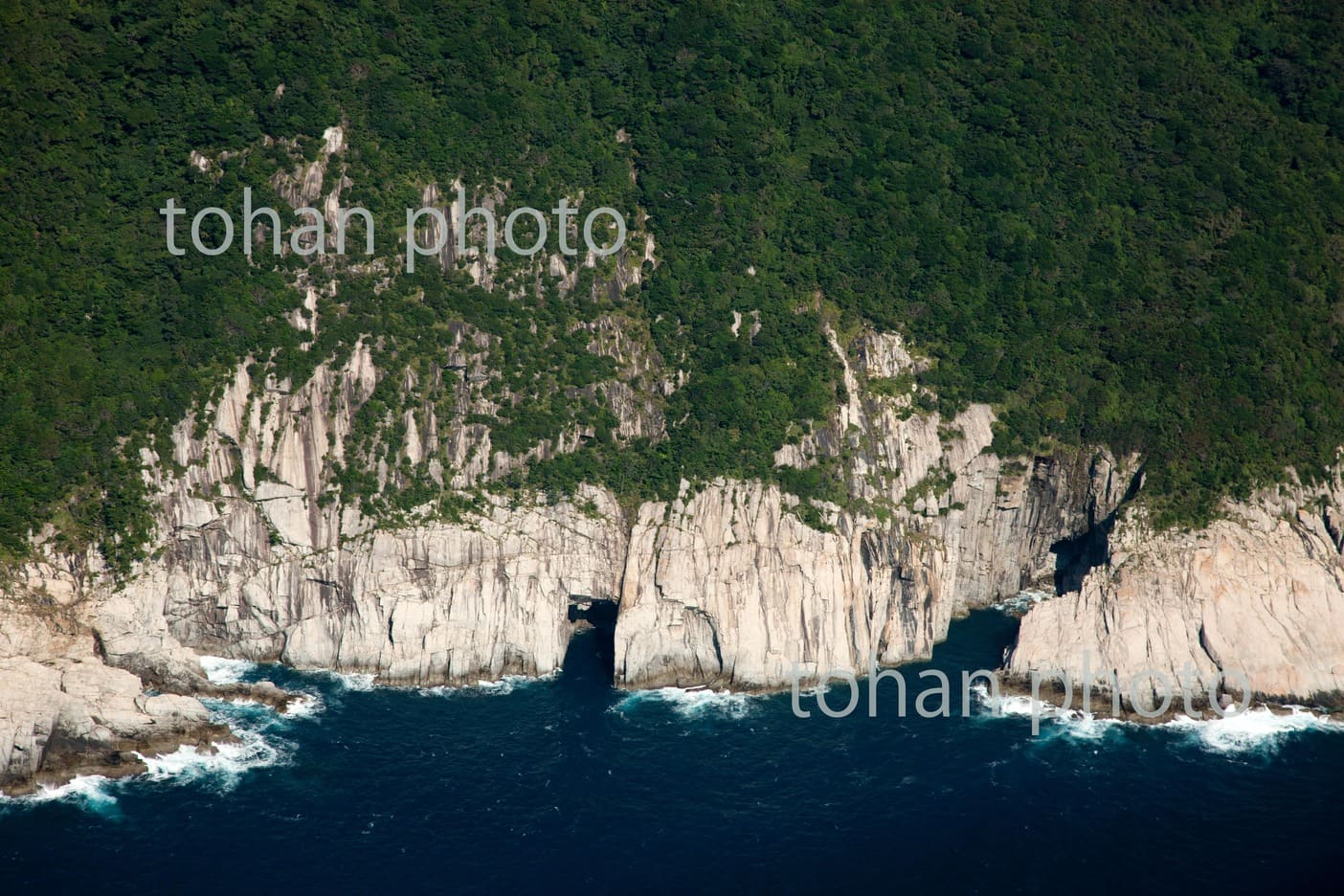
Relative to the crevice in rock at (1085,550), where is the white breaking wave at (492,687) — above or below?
below

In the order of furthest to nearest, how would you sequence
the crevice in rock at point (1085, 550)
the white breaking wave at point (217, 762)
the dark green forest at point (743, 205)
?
the crevice in rock at point (1085, 550) → the dark green forest at point (743, 205) → the white breaking wave at point (217, 762)

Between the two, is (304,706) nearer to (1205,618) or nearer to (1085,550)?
(1085,550)

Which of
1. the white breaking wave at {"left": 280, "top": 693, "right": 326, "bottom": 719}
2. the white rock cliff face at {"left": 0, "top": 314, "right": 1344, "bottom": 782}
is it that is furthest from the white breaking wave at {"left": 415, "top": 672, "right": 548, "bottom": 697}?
the white breaking wave at {"left": 280, "top": 693, "right": 326, "bottom": 719}

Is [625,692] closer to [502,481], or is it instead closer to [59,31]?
[502,481]

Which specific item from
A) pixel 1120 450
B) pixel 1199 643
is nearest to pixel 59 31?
pixel 1120 450

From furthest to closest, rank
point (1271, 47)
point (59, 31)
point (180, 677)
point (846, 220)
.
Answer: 1. point (1271, 47)
2. point (846, 220)
3. point (59, 31)
4. point (180, 677)

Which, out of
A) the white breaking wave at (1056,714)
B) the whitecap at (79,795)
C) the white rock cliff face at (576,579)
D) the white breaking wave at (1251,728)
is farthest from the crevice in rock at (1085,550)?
the whitecap at (79,795)

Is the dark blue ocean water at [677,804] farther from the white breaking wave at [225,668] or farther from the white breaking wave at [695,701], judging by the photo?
the white breaking wave at [225,668]
